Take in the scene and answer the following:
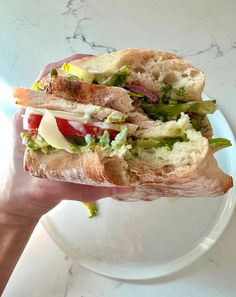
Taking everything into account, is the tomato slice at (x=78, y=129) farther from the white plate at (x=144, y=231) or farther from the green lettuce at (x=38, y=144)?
the white plate at (x=144, y=231)

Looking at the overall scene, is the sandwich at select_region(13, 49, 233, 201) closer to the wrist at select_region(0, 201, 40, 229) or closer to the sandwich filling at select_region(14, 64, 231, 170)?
the sandwich filling at select_region(14, 64, 231, 170)

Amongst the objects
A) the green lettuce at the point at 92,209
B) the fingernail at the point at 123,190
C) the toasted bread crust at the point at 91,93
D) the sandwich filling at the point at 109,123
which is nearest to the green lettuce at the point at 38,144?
the sandwich filling at the point at 109,123

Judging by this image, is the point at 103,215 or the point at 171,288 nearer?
the point at 171,288

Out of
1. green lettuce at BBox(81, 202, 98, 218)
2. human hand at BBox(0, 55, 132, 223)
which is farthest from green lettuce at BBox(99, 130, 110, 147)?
green lettuce at BBox(81, 202, 98, 218)

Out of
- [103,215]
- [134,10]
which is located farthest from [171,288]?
[134,10]

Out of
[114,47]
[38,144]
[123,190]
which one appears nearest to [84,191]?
[123,190]

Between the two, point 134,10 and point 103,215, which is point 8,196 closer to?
point 103,215
